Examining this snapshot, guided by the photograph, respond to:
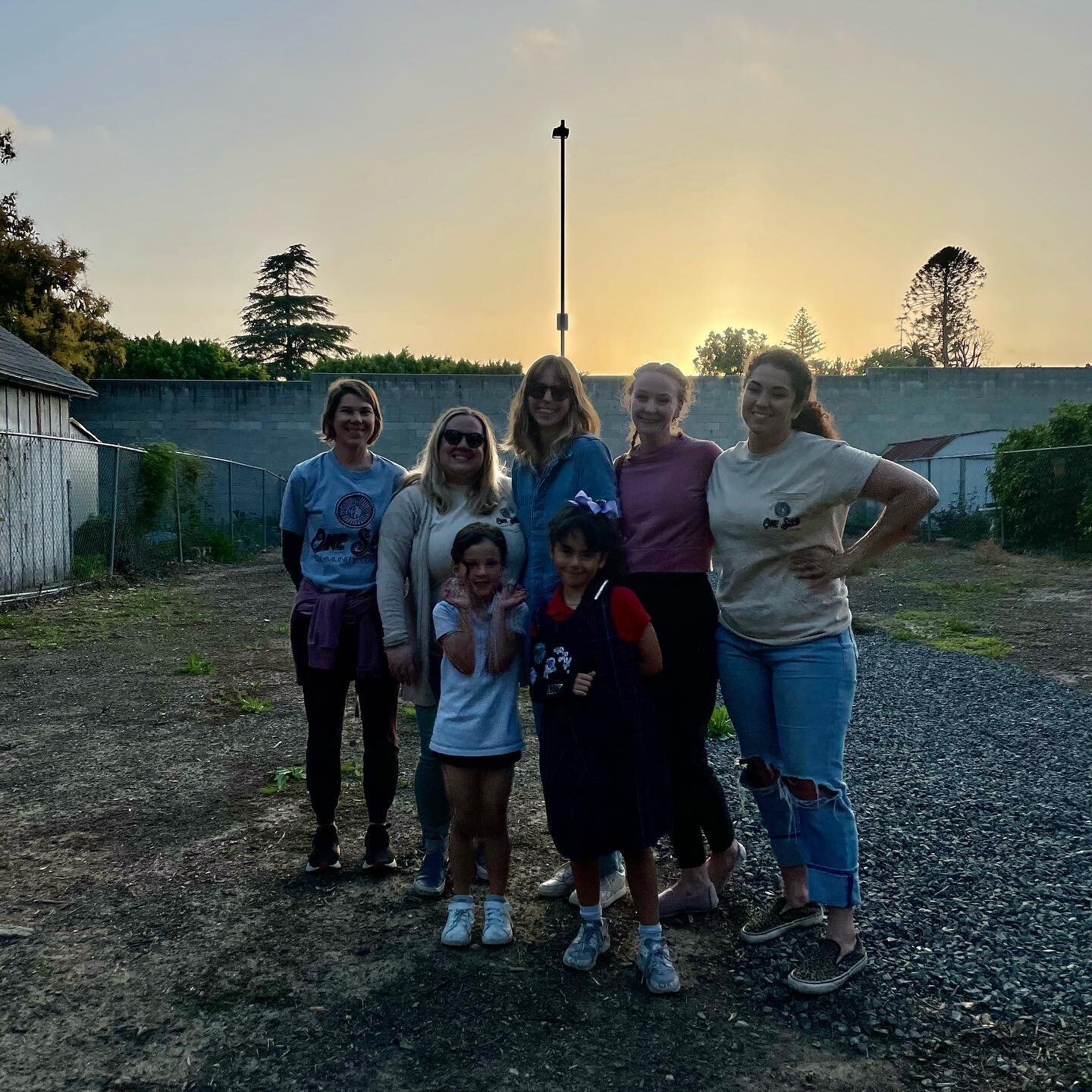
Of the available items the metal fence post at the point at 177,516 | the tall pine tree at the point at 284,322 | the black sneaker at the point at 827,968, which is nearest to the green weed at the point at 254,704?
the black sneaker at the point at 827,968

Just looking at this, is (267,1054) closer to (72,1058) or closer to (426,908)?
(72,1058)

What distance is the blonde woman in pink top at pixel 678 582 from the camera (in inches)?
119

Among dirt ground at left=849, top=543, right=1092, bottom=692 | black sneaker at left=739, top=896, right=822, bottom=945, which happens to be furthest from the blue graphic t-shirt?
dirt ground at left=849, top=543, right=1092, bottom=692

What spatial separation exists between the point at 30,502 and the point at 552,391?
35.5ft

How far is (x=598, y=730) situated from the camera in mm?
2777

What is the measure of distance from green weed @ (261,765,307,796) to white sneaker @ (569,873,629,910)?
188 centimetres

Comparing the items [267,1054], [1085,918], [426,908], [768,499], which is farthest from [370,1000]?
[1085,918]

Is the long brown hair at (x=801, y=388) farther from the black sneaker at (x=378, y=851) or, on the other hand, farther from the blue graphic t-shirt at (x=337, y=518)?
the black sneaker at (x=378, y=851)

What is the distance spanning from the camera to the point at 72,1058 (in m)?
2.39

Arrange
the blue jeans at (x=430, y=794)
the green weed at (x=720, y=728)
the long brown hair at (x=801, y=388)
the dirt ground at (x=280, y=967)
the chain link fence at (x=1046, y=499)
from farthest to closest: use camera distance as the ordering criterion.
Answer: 1. the chain link fence at (x=1046, y=499)
2. the green weed at (x=720, y=728)
3. the blue jeans at (x=430, y=794)
4. the long brown hair at (x=801, y=388)
5. the dirt ground at (x=280, y=967)

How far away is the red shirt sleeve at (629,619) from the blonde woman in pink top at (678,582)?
23cm

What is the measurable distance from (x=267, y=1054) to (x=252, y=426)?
2137 cm

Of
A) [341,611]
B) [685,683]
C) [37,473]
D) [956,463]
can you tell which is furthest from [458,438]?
[956,463]

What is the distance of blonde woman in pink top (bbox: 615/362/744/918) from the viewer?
3031 mm
